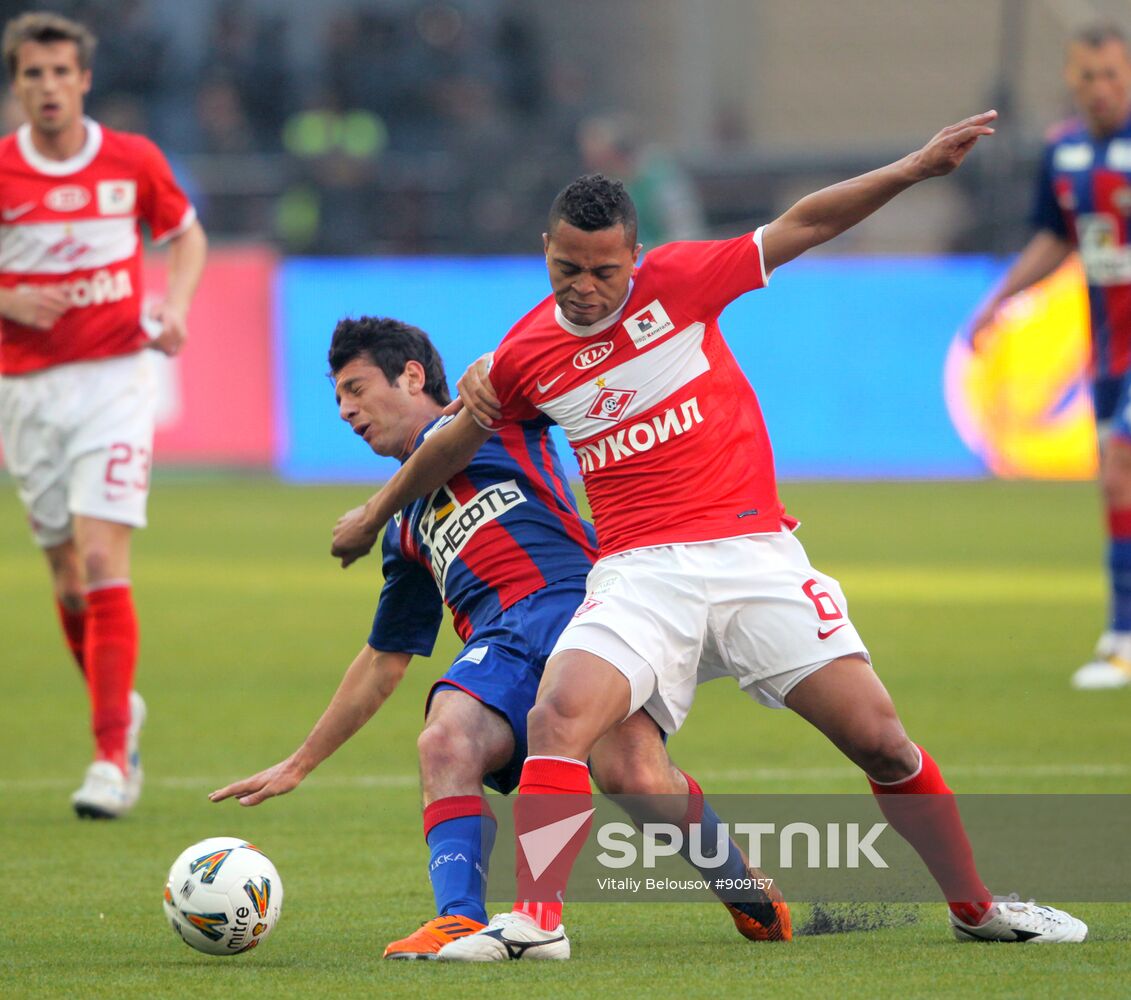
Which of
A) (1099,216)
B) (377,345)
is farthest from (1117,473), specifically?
(377,345)

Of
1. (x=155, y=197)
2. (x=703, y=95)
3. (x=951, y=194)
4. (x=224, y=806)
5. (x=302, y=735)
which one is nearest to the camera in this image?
(x=224, y=806)

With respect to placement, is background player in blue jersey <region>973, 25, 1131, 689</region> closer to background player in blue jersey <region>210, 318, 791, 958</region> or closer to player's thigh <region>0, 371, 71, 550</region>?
player's thigh <region>0, 371, 71, 550</region>

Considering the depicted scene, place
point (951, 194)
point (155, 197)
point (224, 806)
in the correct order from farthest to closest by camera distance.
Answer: point (951, 194)
point (155, 197)
point (224, 806)

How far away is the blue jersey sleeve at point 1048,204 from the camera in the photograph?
9.20 meters

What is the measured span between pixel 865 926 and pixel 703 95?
63.7 ft

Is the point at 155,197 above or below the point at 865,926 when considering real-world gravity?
above

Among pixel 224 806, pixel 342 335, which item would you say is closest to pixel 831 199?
pixel 342 335

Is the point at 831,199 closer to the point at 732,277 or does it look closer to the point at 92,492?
the point at 732,277

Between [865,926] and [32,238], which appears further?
[32,238]

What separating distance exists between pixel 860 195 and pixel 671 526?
0.80 m

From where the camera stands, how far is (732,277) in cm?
452

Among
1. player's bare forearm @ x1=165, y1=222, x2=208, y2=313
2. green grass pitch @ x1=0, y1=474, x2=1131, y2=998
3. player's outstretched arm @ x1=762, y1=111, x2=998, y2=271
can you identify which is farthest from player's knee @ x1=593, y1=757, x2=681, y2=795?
player's bare forearm @ x1=165, y1=222, x2=208, y2=313

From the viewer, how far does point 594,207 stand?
434cm

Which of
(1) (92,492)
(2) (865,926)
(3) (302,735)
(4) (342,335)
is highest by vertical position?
(4) (342,335)
